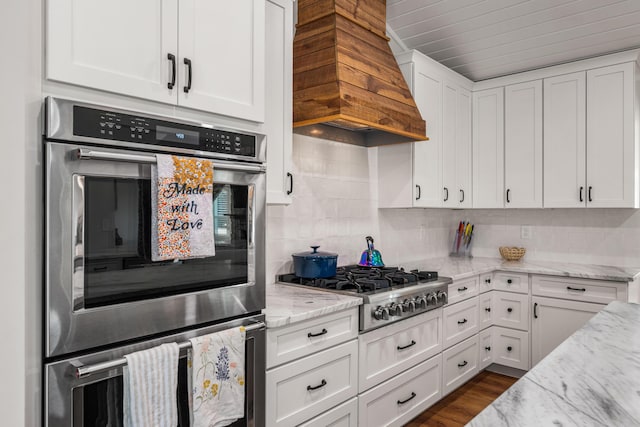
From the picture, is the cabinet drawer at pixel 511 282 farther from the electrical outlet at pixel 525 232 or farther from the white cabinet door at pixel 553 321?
the electrical outlet at pixel 525 232

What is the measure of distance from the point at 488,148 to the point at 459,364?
191cm

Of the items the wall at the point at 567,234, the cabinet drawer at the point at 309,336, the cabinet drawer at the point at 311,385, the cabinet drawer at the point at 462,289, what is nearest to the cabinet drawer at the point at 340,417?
the cabinet drawer at the point at 311,385

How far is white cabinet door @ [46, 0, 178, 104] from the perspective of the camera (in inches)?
47.9

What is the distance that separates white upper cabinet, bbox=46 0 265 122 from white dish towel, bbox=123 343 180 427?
2.70 feet

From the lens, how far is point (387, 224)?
353cm

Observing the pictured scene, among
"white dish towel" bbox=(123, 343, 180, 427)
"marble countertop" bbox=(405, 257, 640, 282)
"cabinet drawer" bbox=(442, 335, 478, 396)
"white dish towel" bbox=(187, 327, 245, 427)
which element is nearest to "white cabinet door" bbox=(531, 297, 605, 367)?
"marble countertop" bbox=(405, 257, 640, 282)

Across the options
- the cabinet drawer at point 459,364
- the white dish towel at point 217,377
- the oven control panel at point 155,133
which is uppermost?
the oven control panel at point 155,133

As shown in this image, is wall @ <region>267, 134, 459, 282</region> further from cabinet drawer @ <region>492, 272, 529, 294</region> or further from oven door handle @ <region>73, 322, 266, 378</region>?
oven door handle @ <region>73, 322, 266, 378</region>

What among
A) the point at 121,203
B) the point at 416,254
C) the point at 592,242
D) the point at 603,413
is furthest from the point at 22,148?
the point at 592,242

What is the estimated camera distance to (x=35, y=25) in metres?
1.15

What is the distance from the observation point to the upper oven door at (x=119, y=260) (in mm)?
1188

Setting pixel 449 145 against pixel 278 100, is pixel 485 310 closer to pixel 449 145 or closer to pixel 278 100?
pixel 449 145

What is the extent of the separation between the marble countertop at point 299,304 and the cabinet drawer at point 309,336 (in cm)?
4

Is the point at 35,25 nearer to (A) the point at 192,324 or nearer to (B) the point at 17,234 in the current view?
(B) the point at 17,234
